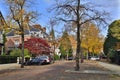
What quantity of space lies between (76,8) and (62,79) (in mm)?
13681

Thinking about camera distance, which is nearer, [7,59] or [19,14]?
[19,14]

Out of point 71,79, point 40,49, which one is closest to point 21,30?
point 71,79

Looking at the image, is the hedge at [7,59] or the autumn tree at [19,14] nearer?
the autumn tree at [19,14]

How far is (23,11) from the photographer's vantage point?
42.1m

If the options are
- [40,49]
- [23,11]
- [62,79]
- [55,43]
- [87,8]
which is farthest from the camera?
[55,43]

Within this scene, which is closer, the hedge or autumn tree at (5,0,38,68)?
autumn tree at (5,0,38,68)

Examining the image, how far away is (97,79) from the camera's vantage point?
24.5 meters

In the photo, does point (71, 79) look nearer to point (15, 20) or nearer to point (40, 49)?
point (15, 20)

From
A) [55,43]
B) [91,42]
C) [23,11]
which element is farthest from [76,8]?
[55,43]

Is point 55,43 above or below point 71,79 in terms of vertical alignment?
above

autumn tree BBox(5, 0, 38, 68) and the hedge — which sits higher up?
autumn tree BBox(5, 0, 38, 68)

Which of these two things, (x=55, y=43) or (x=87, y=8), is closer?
(x=87, y=8)

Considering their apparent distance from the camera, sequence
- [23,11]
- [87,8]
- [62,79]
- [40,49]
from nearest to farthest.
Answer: [62,79] < [87,8] < [23,11] < [40,49]

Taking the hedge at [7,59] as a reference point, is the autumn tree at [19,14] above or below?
above
